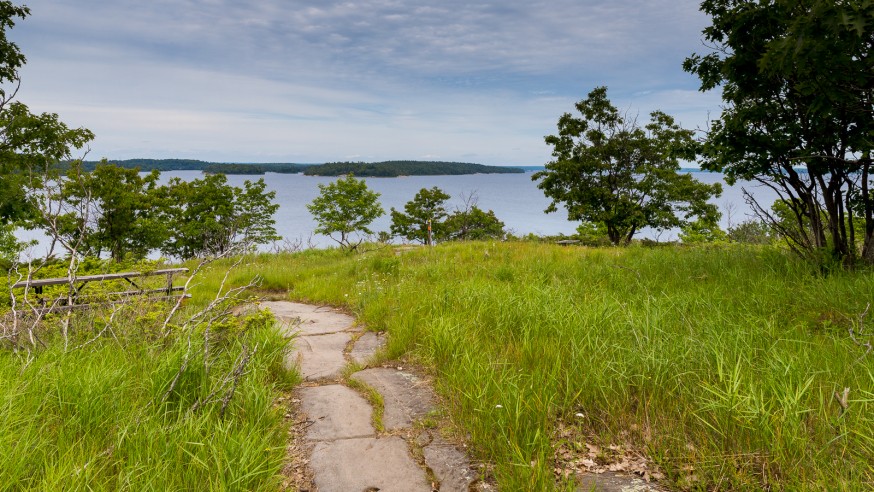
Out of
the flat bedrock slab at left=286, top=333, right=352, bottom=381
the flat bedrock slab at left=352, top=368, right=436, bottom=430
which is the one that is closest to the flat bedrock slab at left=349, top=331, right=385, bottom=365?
the flat bedrock slab at left=286, top=333, right=352, bottom=381

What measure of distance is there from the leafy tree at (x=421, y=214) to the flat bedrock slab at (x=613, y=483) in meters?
46.8

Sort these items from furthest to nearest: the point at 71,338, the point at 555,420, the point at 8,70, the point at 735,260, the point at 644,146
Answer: the point at 644,146, the point at 8,70, the point at 735,260, the point at 71,338, the point at 555,420

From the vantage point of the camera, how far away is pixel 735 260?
716 cm

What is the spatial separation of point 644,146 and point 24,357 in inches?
1039

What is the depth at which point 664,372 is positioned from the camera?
10.1 ft

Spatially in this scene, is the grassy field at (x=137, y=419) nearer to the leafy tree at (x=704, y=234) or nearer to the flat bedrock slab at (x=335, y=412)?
the flat bedrock slab at (x=335, y=412)

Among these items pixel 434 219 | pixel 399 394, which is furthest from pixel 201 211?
pixel 399 394

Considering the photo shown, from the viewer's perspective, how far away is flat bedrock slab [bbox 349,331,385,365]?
4.77 metres

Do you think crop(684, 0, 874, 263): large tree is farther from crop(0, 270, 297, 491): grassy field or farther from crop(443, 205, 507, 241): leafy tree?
crop(443, 205, 507, 241): leafy tree

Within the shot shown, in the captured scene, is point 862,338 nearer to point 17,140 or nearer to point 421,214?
point 17,140

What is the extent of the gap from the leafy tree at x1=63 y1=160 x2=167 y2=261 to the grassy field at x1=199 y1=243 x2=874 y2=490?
82.2 ft

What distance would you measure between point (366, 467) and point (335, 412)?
2.79 feet

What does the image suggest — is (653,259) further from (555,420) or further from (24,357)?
(24,357)

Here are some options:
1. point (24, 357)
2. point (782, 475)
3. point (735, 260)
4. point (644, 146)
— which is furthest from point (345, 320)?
point (644, 146)
